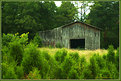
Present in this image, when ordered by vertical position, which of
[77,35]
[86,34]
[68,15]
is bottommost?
[77,35]

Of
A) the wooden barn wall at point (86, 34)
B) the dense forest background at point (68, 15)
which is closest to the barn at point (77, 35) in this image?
the wooden barn wall at point (86, 34)

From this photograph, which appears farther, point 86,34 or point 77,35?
point 77,35

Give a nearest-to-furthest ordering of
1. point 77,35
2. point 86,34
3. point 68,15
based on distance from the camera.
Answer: point 86,34, point 77,35, point 68,15

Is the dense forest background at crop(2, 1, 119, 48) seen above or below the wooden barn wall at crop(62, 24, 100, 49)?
above

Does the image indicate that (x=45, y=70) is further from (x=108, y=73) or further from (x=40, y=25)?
(x=40, y=25)

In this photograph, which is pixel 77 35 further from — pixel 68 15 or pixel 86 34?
pixel 68 15

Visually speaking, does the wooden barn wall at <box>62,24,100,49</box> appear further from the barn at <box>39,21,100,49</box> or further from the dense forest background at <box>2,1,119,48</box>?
the dense forest background at <box>2,1,119,48</box>

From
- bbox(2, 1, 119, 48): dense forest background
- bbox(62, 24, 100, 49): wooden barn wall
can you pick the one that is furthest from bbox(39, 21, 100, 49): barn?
bbox(2, 1, 119, 48): dense forest background

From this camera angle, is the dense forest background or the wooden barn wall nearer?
the wooden barn wall

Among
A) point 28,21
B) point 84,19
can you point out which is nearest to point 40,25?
point 28,21

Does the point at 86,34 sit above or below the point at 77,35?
above

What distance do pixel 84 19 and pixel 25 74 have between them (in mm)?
24944

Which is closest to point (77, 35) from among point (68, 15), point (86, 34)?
point (86, 34)

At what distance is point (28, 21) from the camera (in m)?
21.9
